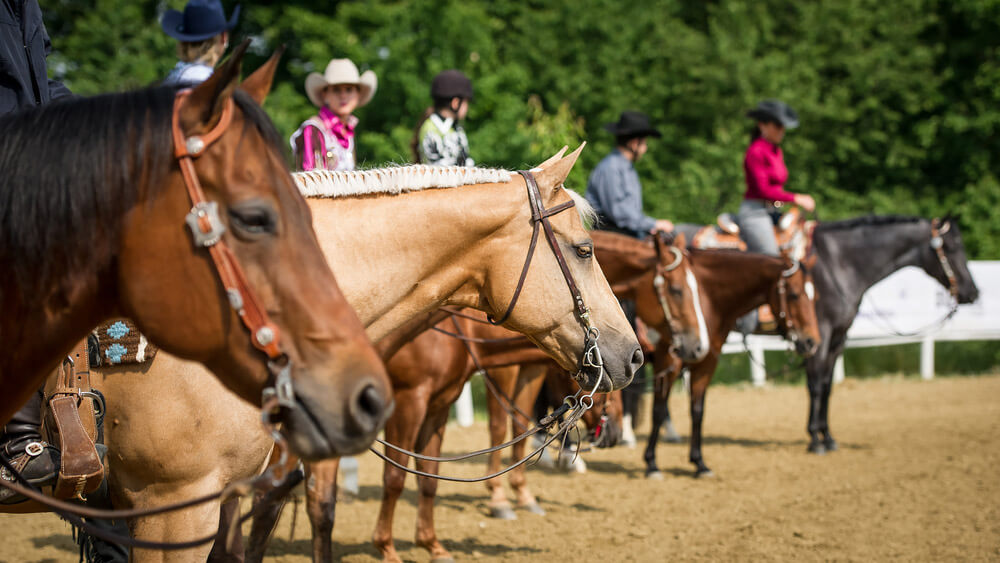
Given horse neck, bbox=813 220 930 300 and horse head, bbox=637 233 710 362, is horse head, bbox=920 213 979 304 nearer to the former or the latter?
horse neck, bbox=813 220 930 300

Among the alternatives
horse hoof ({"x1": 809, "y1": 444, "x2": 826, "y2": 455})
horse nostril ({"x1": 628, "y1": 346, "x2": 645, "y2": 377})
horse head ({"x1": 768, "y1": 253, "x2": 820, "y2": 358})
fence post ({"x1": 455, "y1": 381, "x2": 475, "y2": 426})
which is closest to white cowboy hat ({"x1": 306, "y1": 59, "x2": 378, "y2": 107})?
horse nostril ({"x1": 628, "y1": 346, "x2": 645, "y2": 377})

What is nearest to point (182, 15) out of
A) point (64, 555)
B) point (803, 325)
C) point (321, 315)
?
point (321, 315)

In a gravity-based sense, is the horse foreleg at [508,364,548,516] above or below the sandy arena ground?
above

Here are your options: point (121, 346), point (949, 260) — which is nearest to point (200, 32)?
point (121, 346)

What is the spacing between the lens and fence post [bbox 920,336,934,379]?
14219 millimetres

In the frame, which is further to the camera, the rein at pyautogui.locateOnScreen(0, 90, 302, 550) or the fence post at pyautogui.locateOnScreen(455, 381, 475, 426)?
the fence post at pyautogui.locateOnScreen(455, 381, 475, 426)

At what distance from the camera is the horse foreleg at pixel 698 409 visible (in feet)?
26.0

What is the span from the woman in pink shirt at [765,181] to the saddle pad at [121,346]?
26.3 ft

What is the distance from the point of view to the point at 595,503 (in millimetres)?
6953

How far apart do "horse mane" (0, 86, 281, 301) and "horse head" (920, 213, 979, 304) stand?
10.4 meters

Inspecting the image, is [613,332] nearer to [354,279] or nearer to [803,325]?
[354,279]

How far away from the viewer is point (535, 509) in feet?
21.9

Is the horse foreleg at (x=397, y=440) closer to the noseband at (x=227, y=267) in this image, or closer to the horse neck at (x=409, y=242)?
the horse neck at (x=409, y=242)

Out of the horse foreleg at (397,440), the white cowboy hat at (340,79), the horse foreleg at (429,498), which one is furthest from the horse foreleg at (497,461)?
the white cowboy hat at (340,79)
